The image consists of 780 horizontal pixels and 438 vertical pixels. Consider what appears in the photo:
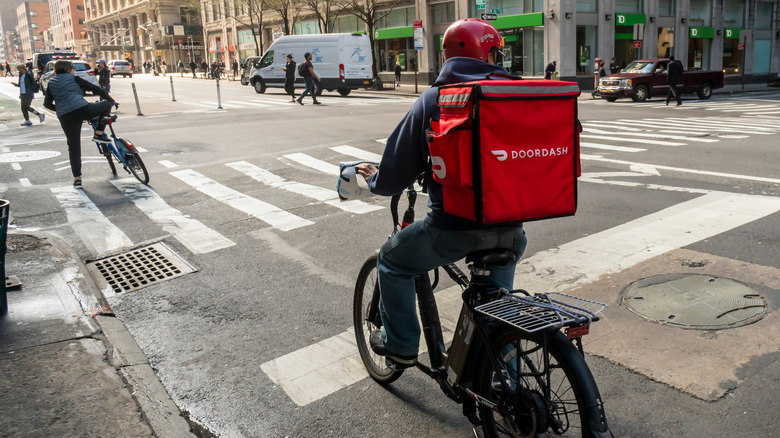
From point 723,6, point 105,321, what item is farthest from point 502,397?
point 723,6

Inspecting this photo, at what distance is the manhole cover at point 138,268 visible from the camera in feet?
19.4

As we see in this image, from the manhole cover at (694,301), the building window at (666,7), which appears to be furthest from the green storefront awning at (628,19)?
the manhole cover at (694,301)

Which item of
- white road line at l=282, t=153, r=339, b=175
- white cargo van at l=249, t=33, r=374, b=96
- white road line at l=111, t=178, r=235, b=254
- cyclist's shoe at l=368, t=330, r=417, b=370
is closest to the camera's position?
cyclist's shoe at l=368, t=330, r=417, b=370

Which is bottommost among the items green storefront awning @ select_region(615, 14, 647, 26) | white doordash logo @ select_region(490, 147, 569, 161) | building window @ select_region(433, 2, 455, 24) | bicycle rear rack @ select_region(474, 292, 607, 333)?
bicycle rear rack @ select_region(474, 292, 607, 333)

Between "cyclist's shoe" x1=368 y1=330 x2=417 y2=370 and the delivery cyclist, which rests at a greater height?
the delivery cyclist

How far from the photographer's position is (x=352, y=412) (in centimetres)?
356

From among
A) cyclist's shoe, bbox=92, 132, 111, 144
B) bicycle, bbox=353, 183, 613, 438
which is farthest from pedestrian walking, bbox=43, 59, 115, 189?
bicycle, bbox=353, 183, 613, 438

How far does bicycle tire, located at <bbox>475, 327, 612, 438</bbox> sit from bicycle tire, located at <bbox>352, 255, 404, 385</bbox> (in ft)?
2.96

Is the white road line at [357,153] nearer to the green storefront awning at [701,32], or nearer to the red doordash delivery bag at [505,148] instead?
the red doordash delivery bag at [505,148]

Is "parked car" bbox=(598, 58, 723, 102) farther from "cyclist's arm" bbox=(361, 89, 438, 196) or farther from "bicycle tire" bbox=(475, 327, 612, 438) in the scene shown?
"bicycle tire" bbox=(475, 327, 612, 438)

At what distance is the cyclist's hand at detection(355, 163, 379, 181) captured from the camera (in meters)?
3.18

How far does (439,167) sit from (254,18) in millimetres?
63134

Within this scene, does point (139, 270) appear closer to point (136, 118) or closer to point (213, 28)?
point (136, 118)

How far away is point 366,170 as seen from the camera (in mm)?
3199
